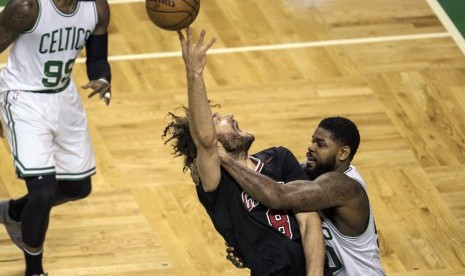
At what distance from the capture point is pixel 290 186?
5305 mm

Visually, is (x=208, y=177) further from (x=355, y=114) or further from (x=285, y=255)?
(x=355, y=114)

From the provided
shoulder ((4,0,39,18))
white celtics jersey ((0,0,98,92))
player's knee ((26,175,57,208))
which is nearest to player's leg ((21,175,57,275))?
player's knee ((26,175,57,208))

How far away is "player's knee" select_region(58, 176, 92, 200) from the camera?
7137 millimetres

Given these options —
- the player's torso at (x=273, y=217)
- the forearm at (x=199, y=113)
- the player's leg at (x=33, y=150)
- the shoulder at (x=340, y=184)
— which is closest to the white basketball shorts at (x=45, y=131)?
the player's leg at (x=33, y=150)

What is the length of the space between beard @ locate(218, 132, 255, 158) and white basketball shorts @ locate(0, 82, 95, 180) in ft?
5.43

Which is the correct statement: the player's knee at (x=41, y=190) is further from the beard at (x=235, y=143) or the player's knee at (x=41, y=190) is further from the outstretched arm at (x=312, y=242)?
the outstretched arm at (x=312, y=242)

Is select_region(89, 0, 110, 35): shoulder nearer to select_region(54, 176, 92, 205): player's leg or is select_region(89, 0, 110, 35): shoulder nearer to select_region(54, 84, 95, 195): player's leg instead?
select_region(54, 84, 95, 195): player's leg

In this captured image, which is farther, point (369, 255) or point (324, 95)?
point (324, 95)

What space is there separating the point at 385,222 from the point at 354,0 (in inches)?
128

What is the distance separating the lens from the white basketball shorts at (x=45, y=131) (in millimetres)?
6754

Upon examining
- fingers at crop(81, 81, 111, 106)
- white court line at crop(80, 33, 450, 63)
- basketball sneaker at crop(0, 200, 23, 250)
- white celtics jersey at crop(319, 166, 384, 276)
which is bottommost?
white court line at crop(80, 33, 450, 63)

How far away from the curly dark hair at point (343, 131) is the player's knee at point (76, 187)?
1.99 meters

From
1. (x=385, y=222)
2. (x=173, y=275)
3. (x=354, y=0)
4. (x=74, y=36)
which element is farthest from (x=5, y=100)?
(x=354, y=0)

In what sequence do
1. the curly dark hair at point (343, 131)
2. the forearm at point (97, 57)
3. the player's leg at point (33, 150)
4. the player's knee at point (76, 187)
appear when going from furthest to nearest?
the player's knee at point (76, 187), the forearm at point (97, 57), the player's leg at point (33, 150), the curly dark hair at point (343, 131)
